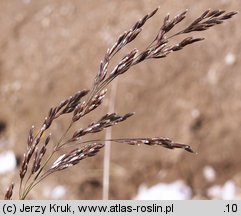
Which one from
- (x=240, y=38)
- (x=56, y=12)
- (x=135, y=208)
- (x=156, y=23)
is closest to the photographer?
(x=135, y=208)

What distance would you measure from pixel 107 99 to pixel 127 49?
1.48 feet

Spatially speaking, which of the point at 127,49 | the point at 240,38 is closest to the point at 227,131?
the point at 240,38

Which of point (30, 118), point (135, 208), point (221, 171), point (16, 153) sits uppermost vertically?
point (30, 118)

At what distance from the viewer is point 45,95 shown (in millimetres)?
4285

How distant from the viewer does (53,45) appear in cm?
448

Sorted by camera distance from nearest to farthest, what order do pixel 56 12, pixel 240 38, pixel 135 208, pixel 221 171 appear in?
pixel 135 208 < pixel 221 171 < pixel 240 38 < pixel 56 12

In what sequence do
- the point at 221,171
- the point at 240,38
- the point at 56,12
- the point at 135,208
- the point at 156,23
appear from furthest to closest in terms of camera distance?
the point at 56,12
the point at 156,23
the point at 240,38
the point at 221,171
the point at 135,208

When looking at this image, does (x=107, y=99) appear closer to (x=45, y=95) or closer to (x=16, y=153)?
(x=45, y=95)

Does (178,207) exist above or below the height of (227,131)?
below

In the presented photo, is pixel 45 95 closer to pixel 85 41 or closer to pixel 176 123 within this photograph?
pixel 85 41

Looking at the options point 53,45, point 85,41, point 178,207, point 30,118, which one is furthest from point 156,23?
point 178,207

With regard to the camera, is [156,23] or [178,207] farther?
[156,23]

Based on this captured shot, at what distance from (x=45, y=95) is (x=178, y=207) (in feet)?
10.0

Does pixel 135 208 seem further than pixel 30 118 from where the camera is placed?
No
